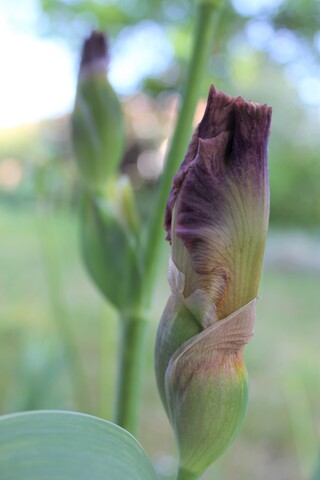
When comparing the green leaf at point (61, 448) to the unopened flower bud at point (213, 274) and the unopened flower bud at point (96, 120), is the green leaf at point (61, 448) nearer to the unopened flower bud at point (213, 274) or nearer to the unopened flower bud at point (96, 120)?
the unopened flower bud at point (213, 274)

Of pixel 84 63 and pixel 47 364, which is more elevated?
pixel 84 63

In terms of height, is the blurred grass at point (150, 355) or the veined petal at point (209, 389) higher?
the veined petal at point (209, 389)

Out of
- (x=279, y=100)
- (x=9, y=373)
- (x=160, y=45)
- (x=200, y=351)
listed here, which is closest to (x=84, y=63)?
(x=200, y=351)

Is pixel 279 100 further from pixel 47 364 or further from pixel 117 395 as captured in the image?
pixel 117 395

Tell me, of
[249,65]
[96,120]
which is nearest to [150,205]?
[249,65]

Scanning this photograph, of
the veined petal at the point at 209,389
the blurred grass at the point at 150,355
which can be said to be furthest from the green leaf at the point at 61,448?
the blurred grass at the point at 150,355

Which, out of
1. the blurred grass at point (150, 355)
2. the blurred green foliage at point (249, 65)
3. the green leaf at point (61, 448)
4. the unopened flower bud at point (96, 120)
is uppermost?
the unopened flower bud at point (96, 120)
